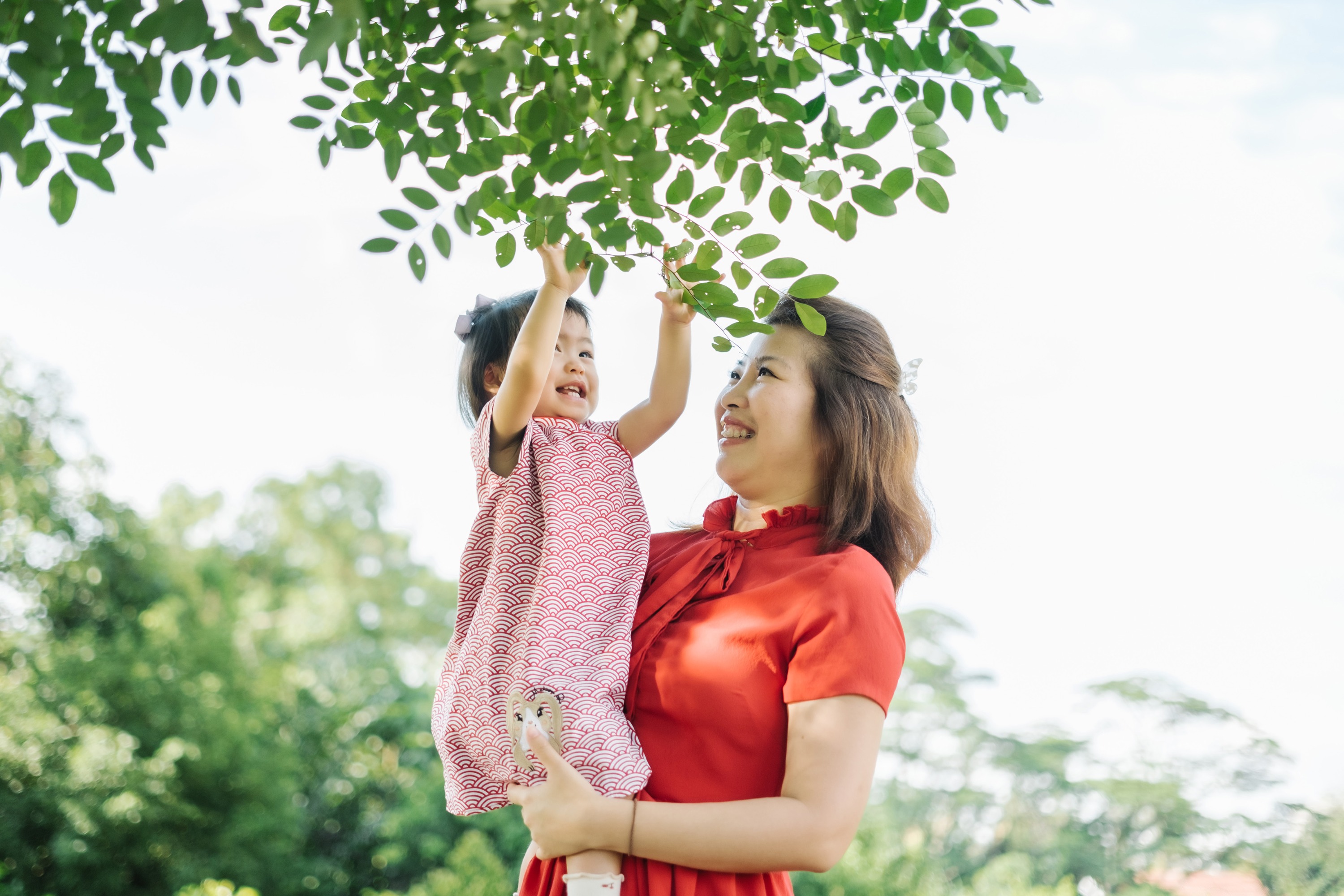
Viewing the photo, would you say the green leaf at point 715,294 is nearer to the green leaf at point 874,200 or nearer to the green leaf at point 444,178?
the green leaf at point 874,200

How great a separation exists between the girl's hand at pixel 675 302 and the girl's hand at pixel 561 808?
27.9 inches

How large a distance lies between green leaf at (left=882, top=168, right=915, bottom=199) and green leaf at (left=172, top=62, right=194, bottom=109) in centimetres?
87

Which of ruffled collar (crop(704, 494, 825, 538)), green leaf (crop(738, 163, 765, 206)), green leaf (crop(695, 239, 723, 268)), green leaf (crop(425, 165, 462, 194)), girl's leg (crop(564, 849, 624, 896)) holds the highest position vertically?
green leaf (crop(738, 163, 765, 206))

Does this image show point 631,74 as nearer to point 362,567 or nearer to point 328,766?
point 328,766

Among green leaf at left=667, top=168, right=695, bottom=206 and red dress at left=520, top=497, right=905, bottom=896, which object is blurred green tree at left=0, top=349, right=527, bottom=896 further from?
green leaf at left=667, top=168, right=695, bottom=206

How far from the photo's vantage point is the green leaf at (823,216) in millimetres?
1508

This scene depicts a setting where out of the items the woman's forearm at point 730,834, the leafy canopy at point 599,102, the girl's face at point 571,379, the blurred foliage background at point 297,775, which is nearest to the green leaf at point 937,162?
the leafy canopy at point 599,102

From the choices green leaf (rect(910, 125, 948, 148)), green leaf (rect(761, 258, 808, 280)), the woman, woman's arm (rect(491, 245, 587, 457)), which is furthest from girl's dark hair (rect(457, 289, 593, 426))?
green leaf (rect(910, 125, 948, 148))

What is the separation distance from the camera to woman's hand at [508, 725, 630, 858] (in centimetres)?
150

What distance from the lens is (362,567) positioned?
19.8 m

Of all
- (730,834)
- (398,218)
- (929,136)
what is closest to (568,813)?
(730,834)

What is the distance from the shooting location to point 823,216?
151 centimetres

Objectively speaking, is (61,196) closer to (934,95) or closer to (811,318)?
(811,318)

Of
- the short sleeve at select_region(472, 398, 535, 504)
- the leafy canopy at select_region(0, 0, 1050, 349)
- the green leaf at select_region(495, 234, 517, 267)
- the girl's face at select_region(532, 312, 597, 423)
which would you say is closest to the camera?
the leafy canopy at select_region(0, 0, 1050, 349)
